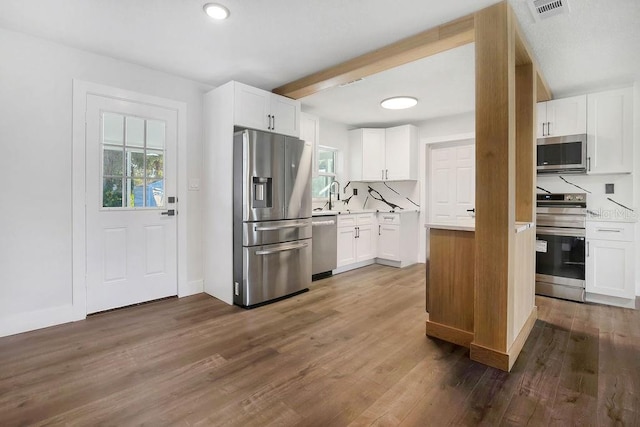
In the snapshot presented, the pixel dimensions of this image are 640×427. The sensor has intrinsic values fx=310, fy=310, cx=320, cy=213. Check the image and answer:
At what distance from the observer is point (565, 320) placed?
2816 mm

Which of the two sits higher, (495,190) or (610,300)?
(495,190)

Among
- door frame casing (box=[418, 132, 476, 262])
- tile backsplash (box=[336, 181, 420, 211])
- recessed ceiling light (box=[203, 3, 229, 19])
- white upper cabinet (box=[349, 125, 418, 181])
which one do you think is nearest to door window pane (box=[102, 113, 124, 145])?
recessed ceiling light (box=[203, 3, 229, 19])

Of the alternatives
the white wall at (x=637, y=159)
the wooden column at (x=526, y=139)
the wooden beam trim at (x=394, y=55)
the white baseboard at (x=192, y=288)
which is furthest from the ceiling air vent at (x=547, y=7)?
the white baseboard at (x=192, y=288)

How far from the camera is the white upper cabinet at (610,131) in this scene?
3283 mm

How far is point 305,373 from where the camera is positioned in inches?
75.7

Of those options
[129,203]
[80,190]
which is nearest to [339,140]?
[129,203]

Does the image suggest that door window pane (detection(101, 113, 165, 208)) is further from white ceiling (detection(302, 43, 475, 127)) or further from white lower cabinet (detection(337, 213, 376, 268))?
white lower cabinet (detection(337, 213, 376, 268))

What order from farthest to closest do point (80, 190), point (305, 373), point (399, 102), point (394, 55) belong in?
point (399, 102), point (80, 190), point (394, 55), point (305, 373)

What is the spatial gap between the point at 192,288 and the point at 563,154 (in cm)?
449

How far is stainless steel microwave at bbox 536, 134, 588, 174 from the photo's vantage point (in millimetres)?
3445

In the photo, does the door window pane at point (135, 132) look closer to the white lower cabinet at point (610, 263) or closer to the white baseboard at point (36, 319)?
the white baseboard at point (36, 319)

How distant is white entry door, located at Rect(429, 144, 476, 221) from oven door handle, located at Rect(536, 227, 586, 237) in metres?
1.23

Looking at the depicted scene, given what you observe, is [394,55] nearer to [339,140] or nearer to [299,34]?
[299,34]

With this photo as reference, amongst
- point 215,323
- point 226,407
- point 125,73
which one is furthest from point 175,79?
point 226,407
